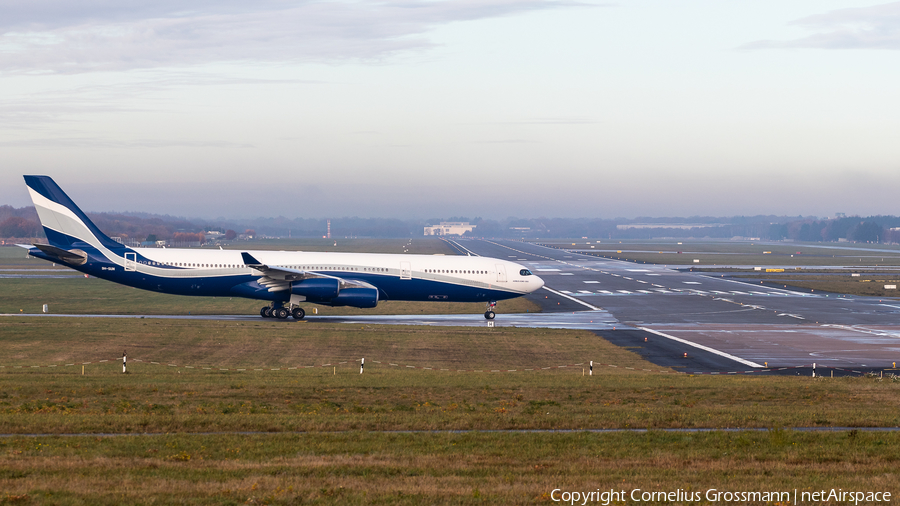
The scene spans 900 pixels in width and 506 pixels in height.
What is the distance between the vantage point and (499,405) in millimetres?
20562

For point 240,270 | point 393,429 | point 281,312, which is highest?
point 240,270

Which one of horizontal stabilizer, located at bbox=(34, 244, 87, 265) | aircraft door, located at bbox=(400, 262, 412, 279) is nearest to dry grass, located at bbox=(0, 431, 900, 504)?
horizontal stabilizer, located at bbox=(34, 244, 87, 265)

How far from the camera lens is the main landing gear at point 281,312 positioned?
45.8m

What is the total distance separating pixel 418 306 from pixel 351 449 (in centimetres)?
4454

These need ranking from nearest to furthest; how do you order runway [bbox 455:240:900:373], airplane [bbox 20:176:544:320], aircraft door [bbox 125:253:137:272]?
runway [bbox 455:240:900:373] → airplane [bbox 20:176:544:320] → aircraft door [bbox 125:253:137:272]

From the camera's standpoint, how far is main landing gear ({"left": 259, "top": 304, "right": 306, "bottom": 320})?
45812 millimetres

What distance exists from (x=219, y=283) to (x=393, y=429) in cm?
3154

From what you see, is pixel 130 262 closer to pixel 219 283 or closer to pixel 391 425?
pixel 219 283

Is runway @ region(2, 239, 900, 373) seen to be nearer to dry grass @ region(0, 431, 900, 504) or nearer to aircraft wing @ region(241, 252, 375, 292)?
aircraft wing @ region(241, 252, 375, 292)

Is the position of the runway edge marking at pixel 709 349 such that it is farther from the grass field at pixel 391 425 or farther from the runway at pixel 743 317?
the grass field at pixel 391 425

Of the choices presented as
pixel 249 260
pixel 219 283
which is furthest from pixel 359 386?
pixel 219 283

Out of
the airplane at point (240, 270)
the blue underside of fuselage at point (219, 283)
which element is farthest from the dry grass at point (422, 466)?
the blue underside of fuselage at point (219, 283)

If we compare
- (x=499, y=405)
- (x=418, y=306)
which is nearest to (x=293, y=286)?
(x=418, y=306)

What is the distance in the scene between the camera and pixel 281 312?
4622 centimetres
